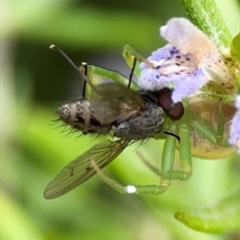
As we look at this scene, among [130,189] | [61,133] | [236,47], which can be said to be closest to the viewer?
[236,47]

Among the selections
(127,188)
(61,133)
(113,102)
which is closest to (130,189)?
(127,188)

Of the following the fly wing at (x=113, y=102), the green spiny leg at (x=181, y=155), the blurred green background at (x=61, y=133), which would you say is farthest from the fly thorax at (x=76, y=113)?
the blurred green background at (x=61, y=133)

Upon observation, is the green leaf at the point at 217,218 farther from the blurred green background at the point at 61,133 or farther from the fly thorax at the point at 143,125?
the blurred green background at the point at 61,133

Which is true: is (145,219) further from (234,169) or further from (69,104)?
(69,104)

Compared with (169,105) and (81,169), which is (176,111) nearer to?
(169,105)

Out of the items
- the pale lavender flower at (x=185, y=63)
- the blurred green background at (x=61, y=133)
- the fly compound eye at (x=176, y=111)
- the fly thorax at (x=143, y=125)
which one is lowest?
the blurred green background at (x=61, y=133)

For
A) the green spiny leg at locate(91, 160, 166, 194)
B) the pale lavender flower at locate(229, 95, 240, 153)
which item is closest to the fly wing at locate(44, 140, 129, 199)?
the green spiny leg at locate(91, 160, 166, 194)
